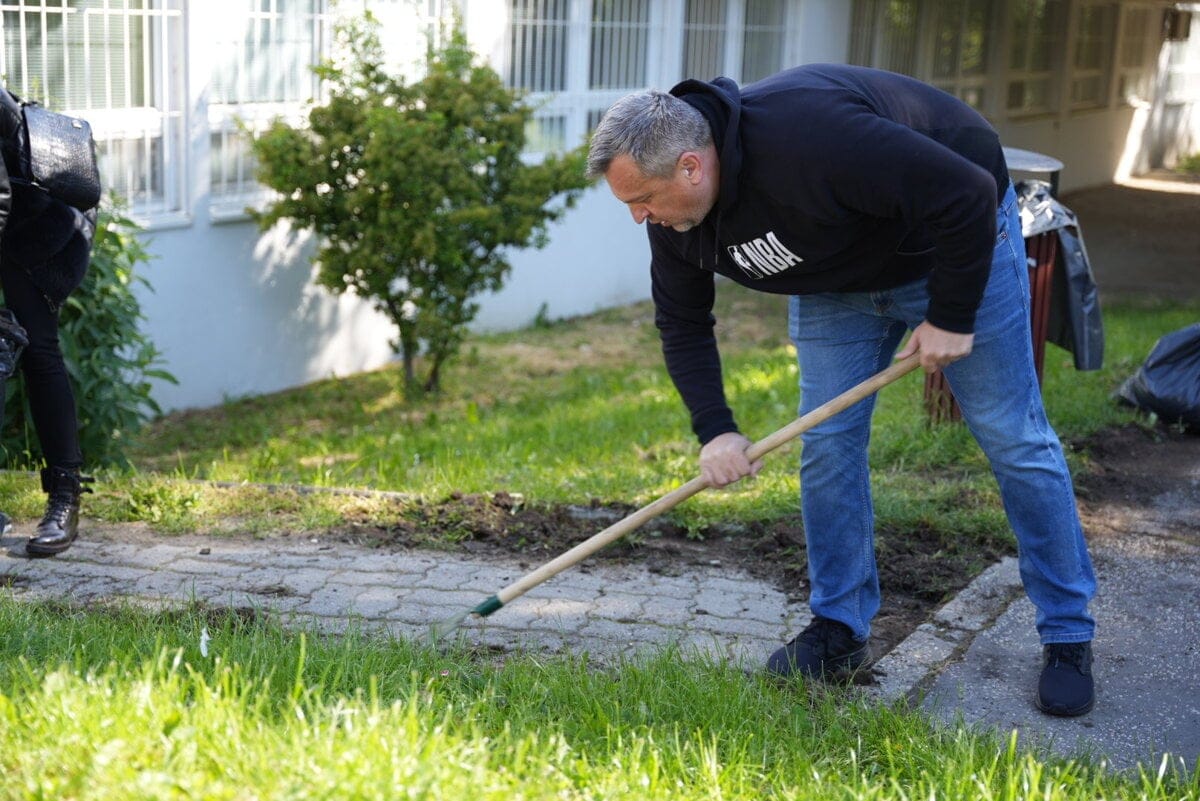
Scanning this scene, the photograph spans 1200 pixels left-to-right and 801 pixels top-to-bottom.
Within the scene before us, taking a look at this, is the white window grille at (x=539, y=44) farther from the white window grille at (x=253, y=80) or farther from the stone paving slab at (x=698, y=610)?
the stone paving slab at (x=698, y=610)

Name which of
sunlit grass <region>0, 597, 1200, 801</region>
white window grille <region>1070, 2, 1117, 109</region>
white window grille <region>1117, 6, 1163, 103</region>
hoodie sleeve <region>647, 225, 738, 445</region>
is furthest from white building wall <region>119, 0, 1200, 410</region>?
white window grille <region>1117, 6, 1163, 103</region>

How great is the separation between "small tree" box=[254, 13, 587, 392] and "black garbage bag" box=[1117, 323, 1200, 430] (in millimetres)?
3833

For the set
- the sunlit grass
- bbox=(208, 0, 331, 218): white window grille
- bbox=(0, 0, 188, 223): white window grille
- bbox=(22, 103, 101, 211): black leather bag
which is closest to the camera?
the sunlit grass

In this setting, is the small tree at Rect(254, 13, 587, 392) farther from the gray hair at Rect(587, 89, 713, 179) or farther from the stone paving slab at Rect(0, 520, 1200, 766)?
the gray hair at Rect(587, 89, 713, 179)

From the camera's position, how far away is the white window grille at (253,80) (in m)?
8.71

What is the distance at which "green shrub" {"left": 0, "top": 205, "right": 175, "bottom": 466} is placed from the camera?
20.1 feet

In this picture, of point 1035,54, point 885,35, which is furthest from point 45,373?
point 1035,54

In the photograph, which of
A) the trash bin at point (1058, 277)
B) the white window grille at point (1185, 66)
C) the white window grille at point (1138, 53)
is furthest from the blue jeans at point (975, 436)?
the white window grille at point (1185, 66)

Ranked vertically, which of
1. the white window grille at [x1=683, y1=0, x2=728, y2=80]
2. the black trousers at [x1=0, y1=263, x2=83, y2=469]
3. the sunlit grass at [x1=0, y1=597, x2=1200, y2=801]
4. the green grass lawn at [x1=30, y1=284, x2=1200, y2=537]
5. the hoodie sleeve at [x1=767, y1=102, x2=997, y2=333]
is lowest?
the green grass lawn at [x1=30, y1=284, x2=1200, y2=537]

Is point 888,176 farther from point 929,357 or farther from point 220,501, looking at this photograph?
point 220,501

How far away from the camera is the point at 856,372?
4.01 metres

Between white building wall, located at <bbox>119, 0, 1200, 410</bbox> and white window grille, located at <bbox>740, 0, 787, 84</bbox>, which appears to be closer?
white building wall, located at <bbox>119, 0, 1200, 410</bbox>

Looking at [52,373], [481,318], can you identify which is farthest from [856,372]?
[481,318]

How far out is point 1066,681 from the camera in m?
3.87
